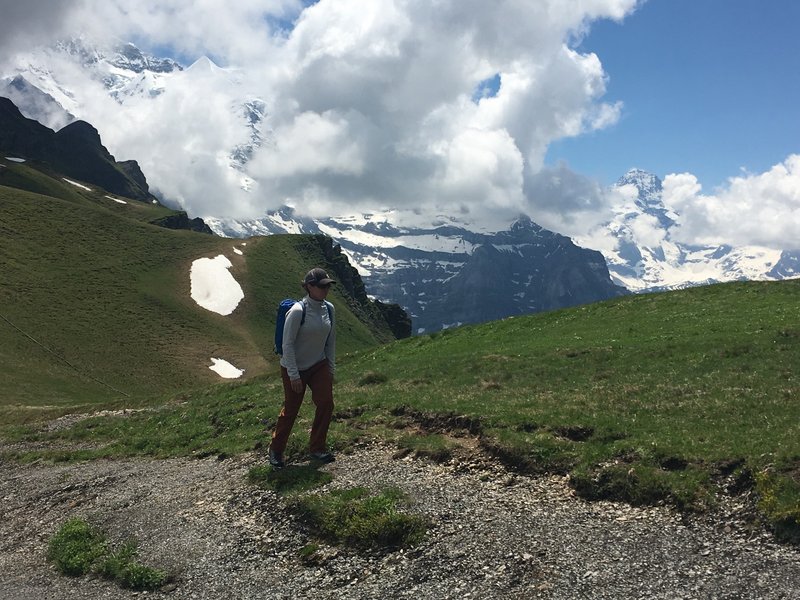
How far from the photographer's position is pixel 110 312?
117062 mm

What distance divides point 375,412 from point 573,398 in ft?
24.2

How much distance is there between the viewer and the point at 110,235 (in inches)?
6048

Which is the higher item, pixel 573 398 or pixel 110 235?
pixel 110 235

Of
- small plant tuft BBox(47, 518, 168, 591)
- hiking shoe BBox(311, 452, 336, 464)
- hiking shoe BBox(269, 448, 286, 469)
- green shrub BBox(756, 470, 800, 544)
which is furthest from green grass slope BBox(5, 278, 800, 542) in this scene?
small plant tuft BBox(47, 518, 168, 591)

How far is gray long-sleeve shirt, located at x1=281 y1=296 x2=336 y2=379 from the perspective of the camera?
15891 mm

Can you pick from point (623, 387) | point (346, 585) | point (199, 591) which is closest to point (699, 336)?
point (623, 387)

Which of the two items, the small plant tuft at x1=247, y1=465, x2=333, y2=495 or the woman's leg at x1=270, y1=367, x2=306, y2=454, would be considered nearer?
the small plant tuft at x1=247, y1=465, x2=333, y2=495

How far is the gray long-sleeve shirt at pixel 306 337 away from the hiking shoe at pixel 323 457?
2.75 meters

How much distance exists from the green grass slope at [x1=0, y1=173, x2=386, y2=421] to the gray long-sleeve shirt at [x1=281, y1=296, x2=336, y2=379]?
41.6m

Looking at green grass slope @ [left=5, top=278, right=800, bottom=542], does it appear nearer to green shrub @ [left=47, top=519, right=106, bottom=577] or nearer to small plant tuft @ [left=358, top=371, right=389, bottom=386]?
small plant tuft @ [left=358, top=371, right=389, bottom=386]

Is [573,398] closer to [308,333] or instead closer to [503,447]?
[503,447]

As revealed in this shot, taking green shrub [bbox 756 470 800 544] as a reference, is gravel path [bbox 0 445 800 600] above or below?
below

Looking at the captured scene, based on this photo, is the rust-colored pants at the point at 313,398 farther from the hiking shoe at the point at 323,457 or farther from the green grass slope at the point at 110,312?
the green grass slope at the point at 110,312

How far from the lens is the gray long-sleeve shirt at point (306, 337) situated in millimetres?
15891
